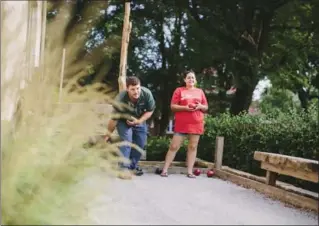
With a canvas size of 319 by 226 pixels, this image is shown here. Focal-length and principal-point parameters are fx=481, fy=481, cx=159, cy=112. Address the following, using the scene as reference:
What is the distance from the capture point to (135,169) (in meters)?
6.10

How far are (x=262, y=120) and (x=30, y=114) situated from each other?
4.60 metres

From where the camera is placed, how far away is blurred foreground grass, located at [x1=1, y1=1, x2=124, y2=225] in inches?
106

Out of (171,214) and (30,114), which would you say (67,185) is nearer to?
(30,114)

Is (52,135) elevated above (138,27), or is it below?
below

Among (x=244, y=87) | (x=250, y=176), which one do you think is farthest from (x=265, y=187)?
(x=244, y=87)

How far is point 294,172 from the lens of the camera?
430cm

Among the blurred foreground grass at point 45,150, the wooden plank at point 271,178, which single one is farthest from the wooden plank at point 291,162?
the blurred foreground grass at point 45,150

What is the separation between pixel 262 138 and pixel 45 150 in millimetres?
4111

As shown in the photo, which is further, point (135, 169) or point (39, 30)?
point (39, 30)

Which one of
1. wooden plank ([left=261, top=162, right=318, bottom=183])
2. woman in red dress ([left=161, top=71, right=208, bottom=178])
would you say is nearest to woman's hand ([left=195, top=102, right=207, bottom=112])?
woman in red dress ([left=161, top=71, right=208, bottom=178])

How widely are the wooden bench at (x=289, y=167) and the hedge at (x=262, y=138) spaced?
73 centimetres

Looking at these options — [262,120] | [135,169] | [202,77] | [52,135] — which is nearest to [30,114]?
[52,135]

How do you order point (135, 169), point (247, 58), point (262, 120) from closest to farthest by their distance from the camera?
→ point (135, 169) → point (262, 120) → point (247, 58)

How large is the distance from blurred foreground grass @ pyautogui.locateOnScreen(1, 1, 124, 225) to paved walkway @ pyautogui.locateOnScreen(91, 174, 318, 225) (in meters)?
0.20
